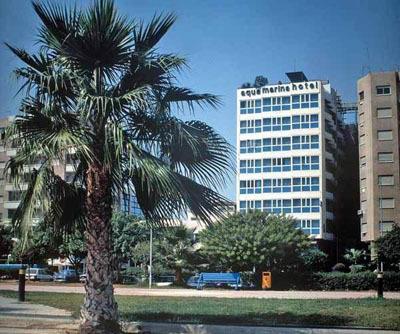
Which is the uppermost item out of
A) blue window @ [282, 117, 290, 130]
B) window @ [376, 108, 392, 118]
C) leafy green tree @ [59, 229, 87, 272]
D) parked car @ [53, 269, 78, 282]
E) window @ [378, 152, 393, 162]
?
window @ [376, 108, 392, 118]

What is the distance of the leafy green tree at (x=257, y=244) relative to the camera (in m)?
11.2

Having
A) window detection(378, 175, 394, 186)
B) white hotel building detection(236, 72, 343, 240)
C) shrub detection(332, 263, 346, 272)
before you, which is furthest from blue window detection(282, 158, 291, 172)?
shrub detection(332, 263, 346, 272)

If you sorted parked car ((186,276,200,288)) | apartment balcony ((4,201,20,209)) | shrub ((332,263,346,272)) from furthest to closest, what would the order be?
shrub ((332,263,346,272))
parked car ((186,276,200,288))
apartment balcony ((4,201,20,209))

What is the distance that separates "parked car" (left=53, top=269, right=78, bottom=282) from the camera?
977 cm

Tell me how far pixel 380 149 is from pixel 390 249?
226 cm

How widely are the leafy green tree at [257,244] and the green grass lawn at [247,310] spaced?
0.89 metres

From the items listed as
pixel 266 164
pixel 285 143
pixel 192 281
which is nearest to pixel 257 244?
pixel 192 281

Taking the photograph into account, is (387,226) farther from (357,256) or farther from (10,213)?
(10,213)

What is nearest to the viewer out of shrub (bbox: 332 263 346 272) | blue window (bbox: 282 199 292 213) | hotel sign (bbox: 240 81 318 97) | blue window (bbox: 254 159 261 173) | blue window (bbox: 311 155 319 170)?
hotel sign (bbox: 240 81 318 97)

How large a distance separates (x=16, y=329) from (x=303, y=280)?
778 centimetres

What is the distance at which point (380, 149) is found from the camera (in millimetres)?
11539

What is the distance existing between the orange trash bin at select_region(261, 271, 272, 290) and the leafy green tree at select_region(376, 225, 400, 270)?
8.09 feet

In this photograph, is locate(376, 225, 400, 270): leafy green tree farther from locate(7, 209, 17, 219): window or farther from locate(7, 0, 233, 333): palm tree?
locate(7, 209, 17, 219): window

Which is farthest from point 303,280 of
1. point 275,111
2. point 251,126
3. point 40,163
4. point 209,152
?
point 40,163
